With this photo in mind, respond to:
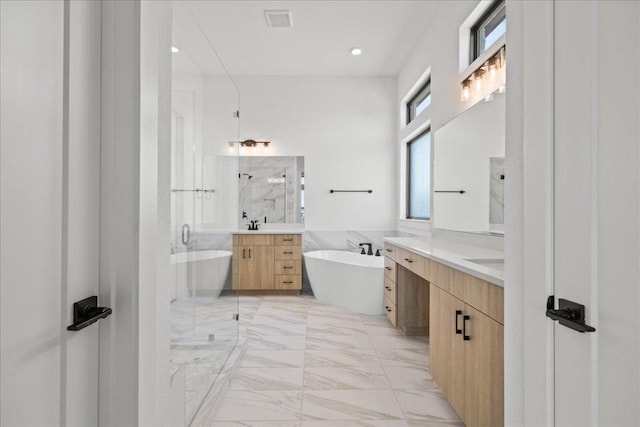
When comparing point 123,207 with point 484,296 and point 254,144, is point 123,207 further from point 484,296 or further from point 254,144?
point 254,144

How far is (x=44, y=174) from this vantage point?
68 centimetres

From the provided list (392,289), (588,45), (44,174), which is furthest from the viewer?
(392,289)

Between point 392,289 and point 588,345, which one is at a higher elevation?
point 588,345

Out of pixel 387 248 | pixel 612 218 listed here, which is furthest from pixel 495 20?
pixel 612 218

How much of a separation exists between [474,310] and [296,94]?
428 cm

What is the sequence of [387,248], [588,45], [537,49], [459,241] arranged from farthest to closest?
[387,248] → [459,241] → [537,49] → [588,45]

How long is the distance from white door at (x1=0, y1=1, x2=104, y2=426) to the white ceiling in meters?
1.73

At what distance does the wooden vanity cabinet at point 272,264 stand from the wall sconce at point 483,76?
2.70 meters

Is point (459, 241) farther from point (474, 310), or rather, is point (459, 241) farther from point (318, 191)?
point (318, 191)

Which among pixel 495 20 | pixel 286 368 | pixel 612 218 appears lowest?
pixel 286 368

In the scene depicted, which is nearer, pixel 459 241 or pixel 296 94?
pixel 459 241

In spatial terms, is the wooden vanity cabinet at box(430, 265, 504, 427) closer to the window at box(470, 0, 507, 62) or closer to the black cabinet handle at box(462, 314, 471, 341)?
the black cabinet handle at box(462, 314, 471, 341)

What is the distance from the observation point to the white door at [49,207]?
24.1 inches

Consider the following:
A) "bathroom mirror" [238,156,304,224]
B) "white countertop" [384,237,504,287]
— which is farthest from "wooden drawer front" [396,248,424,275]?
"bathroom mirror" [238,156,304,224]
